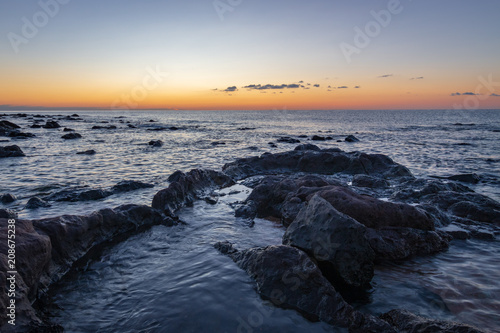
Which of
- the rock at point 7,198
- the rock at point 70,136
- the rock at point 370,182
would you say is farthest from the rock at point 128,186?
the rock at point 70,136

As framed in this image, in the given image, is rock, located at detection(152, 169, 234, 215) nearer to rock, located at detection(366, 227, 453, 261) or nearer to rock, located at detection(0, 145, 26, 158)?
rock, located at detection(366, 227, 453, 261)

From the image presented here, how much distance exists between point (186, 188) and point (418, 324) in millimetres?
8667

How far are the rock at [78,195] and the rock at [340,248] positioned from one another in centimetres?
851

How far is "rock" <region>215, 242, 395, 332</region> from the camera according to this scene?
4273 mm

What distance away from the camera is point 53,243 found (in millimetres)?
5793

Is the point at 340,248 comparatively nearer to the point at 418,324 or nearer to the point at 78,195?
the point at 418,324

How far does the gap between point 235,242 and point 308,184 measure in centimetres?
438

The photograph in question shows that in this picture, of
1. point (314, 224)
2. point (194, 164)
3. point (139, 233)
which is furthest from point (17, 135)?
point (314, 224)

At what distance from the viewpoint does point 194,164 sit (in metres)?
A: 19.4

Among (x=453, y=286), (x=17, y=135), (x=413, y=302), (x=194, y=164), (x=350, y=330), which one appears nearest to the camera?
(x=350, y=330)

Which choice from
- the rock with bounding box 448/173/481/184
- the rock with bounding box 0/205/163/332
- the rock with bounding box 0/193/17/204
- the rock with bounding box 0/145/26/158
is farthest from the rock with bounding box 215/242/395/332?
the rock with bounding box 0/145/26/158

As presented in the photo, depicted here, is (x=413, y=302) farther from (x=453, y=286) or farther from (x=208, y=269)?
(x=208, y=269)

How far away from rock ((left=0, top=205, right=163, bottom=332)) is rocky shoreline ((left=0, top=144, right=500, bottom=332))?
18 mm

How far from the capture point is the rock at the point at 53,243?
4.18m
